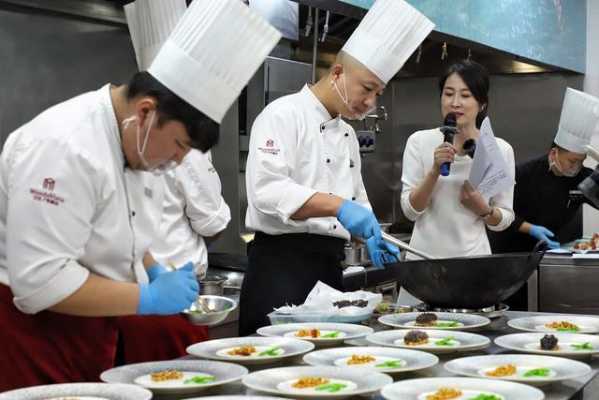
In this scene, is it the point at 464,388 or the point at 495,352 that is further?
the point at 495,352

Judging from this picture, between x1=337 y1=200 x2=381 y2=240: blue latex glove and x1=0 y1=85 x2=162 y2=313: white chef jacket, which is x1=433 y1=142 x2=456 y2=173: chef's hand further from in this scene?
x1=0 y1=85 x2=162 y2=313: white chef jacket

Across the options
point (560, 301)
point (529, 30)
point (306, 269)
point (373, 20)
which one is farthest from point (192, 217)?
point (529, 30)

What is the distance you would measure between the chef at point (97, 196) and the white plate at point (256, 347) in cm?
15

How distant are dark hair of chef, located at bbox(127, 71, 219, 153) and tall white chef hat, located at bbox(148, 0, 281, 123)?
0.04 ft

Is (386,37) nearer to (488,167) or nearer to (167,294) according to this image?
(488,167)

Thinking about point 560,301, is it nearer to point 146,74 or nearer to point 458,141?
point 458,141

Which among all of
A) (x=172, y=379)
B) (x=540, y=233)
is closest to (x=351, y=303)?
(x=172, y=379)

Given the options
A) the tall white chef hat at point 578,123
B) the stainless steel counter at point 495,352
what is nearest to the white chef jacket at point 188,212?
the stainless steel counter at point 495,352

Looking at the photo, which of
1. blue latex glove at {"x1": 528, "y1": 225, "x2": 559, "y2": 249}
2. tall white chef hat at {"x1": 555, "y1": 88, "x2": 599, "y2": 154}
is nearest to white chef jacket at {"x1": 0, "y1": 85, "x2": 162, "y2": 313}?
blue latex glove at {"x1": 528, "y1": 225, "x2": 559, "y2": 249}

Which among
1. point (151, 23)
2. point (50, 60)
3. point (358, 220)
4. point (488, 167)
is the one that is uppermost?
point (151, 23)

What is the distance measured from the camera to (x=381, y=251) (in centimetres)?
275

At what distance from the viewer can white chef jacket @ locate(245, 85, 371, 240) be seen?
9.21 feet

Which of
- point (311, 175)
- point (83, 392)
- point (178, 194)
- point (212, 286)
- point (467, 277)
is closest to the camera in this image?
point (83, 392)

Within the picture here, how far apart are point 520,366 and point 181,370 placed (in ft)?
2.50
